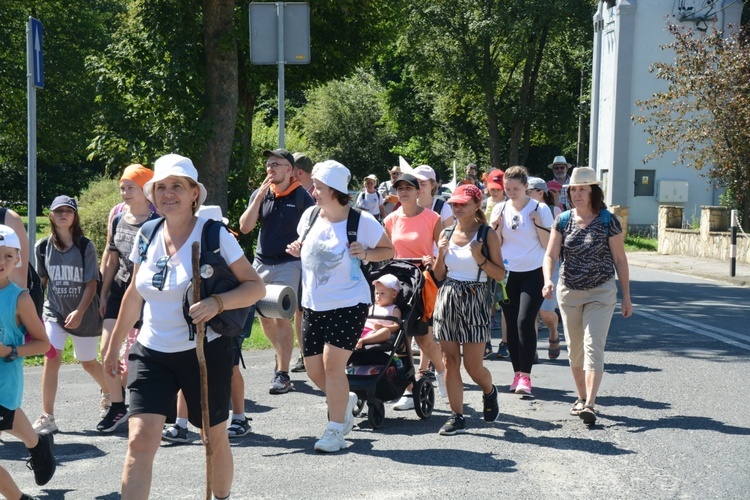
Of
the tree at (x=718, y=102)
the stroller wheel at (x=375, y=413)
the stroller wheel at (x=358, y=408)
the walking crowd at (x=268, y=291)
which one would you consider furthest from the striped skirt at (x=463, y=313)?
the tree at (x=718, y=102)

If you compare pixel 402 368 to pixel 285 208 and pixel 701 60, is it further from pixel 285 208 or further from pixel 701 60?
pixel 701 60

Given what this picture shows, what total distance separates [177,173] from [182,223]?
0.24 metres

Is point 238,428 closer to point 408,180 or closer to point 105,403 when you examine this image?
point 105,403

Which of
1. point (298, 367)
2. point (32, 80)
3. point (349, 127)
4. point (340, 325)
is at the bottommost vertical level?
point (298, 367)

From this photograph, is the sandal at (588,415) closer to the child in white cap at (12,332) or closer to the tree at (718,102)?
the child in white cap at (12,332)

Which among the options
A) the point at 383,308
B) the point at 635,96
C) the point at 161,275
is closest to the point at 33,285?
the point at 161,275

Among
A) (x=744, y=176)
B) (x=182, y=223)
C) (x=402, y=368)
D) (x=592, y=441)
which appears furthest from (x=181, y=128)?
(x=744, y=176)

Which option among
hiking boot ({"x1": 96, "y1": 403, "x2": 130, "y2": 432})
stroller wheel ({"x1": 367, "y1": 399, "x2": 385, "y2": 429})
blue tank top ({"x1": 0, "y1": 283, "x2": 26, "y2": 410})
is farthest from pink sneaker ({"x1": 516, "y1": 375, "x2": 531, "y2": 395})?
blue tank top ({"x1": 0, "y1": 283, "x2": 26, "y2": 410})

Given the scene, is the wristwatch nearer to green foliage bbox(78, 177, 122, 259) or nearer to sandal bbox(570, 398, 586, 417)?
sandal bbox(570, 398, 586, 417)

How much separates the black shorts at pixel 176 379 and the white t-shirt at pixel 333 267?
1894 millimetres

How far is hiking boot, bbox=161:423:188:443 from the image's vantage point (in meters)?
6.93

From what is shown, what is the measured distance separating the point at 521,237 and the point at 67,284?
387 cm

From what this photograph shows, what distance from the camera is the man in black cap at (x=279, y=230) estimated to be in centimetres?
848

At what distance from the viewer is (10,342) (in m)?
5.20
